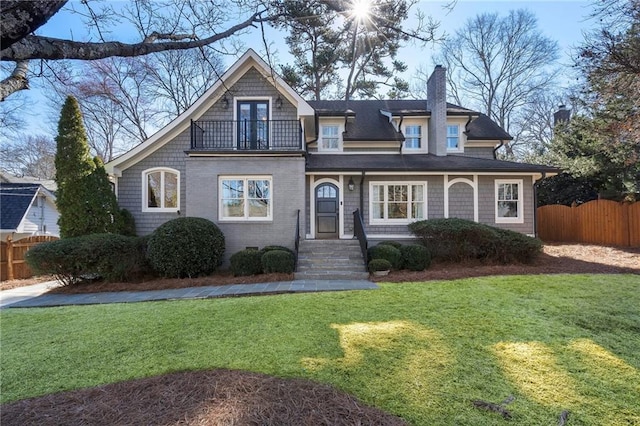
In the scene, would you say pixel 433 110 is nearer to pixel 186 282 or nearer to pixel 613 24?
pixel 613 24

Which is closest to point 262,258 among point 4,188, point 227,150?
point 227,150

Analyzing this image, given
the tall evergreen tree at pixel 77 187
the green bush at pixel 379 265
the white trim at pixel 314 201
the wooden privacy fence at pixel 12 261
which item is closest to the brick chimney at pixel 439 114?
the white trim at pixel 314 201

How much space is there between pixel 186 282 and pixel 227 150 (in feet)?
16.1

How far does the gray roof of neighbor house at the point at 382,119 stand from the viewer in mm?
15102

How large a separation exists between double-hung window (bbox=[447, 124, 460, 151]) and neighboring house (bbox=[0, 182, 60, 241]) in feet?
68.9

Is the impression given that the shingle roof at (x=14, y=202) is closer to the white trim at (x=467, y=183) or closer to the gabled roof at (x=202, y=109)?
the gabled roof at (x=202, y=109)

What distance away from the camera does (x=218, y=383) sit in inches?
118

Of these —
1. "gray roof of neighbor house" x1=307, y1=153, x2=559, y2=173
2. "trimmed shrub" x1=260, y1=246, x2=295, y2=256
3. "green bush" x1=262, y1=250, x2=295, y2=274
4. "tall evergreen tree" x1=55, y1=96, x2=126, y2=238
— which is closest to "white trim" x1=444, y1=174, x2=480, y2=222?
"gray roof of neighbor house" x1=307, y1=153, x2=559, y2=173

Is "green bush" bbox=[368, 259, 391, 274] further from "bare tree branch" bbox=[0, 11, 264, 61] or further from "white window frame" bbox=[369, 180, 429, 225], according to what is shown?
"bare tree branch" bbox=[0, 11, 264, 61]

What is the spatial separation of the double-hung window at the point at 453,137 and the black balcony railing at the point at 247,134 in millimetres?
7456

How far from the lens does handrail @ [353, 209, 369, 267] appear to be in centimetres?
1063

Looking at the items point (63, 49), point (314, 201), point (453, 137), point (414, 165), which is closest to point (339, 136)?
point (314, 201)

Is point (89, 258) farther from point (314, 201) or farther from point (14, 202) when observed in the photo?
point (14, 202)

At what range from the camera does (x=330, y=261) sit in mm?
10758
